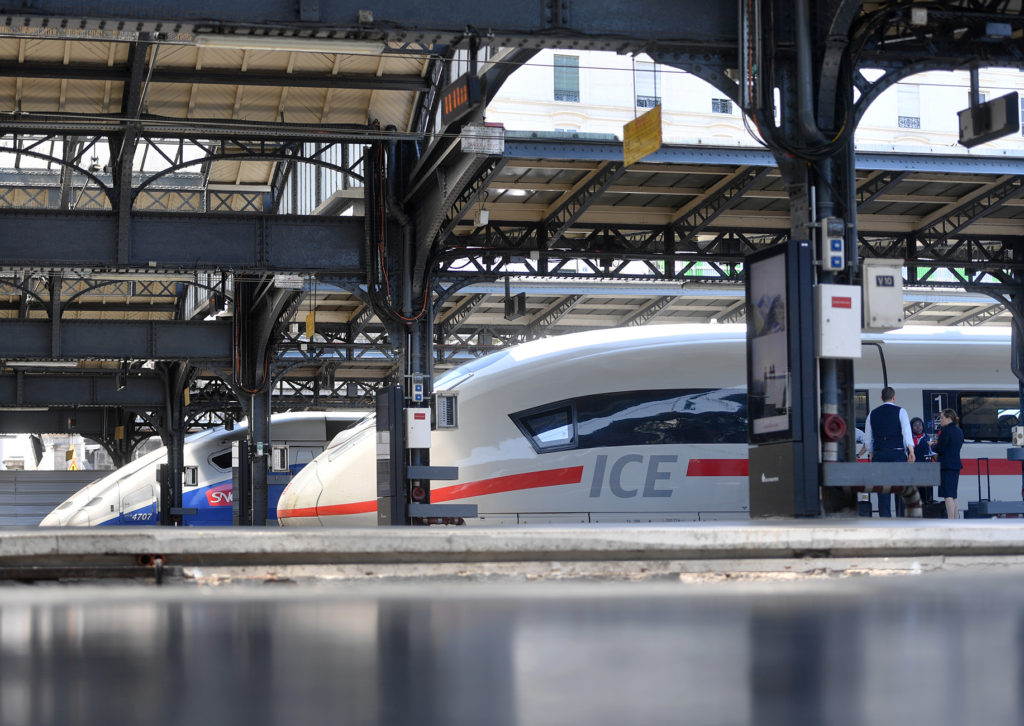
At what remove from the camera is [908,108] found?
20.3 metres

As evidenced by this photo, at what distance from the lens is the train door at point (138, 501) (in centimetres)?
3366

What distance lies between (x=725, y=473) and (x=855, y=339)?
7.08m

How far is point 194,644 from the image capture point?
4.64 metres

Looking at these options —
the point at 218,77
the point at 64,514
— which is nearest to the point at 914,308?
the point at 218,77

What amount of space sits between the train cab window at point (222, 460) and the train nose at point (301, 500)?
12.3 metres

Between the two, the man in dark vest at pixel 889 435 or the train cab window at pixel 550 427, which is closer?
the man in dark vest at pixel 889 435

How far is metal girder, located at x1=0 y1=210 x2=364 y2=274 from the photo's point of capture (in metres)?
19.4

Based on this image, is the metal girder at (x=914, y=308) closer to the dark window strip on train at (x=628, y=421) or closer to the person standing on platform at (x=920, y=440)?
the person standing on platform at (x=920, y=440)

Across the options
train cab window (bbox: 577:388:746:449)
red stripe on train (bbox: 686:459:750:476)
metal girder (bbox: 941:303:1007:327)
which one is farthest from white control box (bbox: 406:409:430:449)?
metal girder (bbox: 941:303:1007:327)

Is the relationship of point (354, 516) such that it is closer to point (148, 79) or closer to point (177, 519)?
point (148, 79)

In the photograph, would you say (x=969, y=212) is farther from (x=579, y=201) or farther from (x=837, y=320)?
(x=837, y=320)

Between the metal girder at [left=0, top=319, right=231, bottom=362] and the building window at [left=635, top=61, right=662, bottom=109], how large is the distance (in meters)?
12.7

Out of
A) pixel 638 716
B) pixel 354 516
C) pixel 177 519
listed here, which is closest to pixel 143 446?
pixel 177 519

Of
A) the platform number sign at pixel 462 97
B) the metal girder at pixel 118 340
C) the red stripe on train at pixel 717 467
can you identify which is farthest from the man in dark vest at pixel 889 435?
the metal girder at pixel 118 340
